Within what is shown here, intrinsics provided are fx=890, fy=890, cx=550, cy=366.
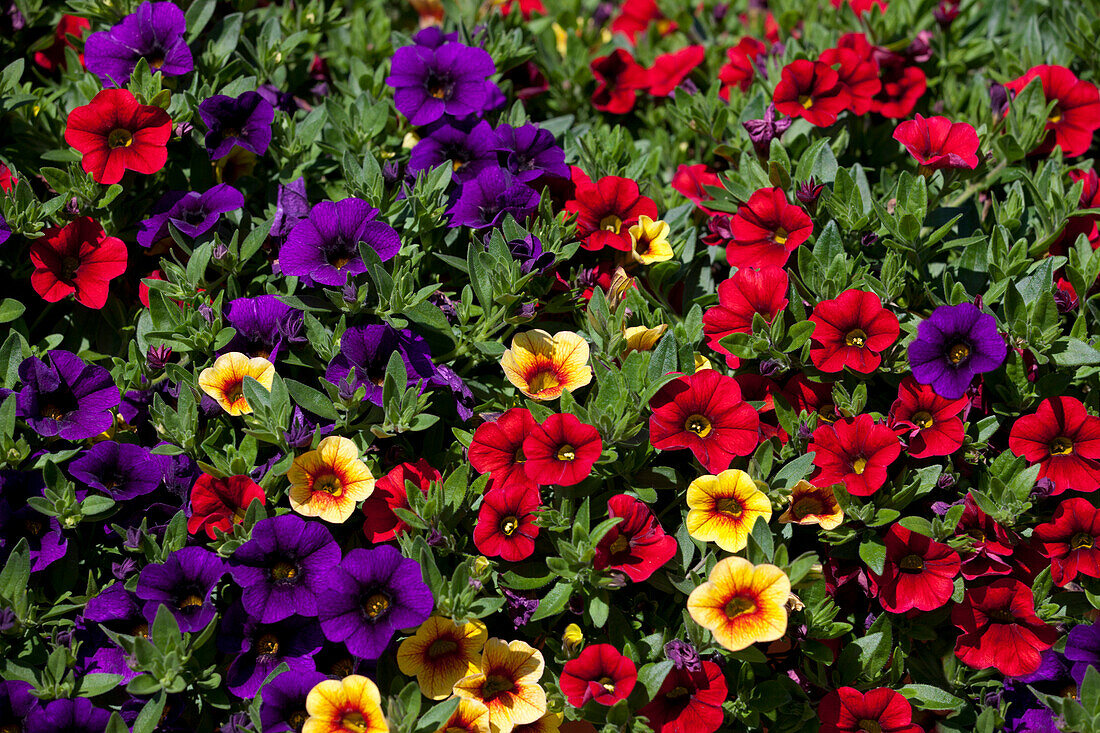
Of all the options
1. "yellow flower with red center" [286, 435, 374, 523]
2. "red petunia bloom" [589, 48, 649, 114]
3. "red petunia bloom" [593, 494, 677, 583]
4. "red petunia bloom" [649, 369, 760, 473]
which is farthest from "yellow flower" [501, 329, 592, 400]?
"red petunia bloom" [589, 48, 649, 114]

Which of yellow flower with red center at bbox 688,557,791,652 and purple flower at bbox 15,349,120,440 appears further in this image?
purple flower at bbox 15,349,120,440

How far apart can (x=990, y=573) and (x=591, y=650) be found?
1.10 m

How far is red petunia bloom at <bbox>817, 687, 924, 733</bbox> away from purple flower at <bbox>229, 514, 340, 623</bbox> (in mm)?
1304

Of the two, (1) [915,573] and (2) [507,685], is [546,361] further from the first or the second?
(1) [915,573]

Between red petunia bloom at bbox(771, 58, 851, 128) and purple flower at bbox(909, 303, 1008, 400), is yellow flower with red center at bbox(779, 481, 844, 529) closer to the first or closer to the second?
purple flower at bbox(909, 303, 1008, 400)

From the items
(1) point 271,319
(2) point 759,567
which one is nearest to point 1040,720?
(2) point 759,567

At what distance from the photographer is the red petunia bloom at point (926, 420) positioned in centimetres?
233

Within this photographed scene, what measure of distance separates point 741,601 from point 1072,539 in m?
0.97

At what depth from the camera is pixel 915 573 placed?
7.61ft

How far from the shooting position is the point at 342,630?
208cm

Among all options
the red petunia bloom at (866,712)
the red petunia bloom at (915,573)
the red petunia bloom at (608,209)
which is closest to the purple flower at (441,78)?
the red petunia bloom at (608,209)

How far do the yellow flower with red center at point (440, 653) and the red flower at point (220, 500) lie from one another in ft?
1.75

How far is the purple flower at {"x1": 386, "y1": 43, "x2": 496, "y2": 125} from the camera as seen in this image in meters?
2.97

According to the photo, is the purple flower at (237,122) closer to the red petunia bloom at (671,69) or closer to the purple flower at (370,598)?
the purple flower at (370,598)
